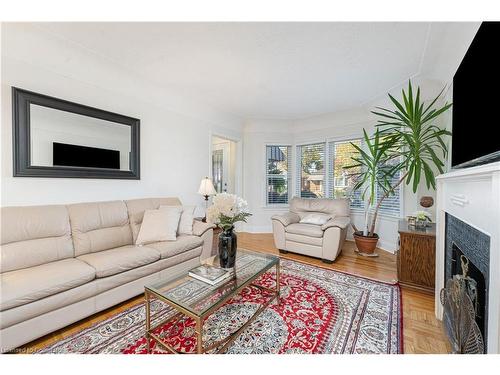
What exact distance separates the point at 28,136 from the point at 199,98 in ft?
7.45

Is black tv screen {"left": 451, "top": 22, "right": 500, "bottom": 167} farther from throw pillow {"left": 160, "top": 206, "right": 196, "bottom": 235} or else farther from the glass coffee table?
throw pillow {"left": 160, "top": 206, "right": 196, "bottom": 235}

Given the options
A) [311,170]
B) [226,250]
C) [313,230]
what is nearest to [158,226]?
[226,250]

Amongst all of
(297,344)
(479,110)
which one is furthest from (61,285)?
(479,110)

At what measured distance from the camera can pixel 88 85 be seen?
239 cm

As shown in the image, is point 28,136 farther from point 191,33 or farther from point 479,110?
point 479,110

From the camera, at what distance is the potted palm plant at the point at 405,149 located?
8.09 ft

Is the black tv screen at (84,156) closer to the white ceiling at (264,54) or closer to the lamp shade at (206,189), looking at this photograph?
the white ceiling at (264,54)

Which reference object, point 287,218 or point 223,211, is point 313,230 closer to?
point 287,218

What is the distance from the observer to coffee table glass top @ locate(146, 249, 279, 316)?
1.26 meters

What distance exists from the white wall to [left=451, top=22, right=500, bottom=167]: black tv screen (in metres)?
3.33

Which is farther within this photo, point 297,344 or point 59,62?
point 59,62

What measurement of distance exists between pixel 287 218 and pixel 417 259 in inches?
66.7

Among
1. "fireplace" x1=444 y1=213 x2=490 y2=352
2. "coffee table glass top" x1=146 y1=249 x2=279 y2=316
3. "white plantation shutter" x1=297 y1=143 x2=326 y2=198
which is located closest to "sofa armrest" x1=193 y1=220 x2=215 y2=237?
"coffee table glass top" x1=146 y1=249 x2=279 y2=316

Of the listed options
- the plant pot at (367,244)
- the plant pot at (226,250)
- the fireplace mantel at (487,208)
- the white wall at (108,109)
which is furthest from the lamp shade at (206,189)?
the fireplace mantel at (487,208)
